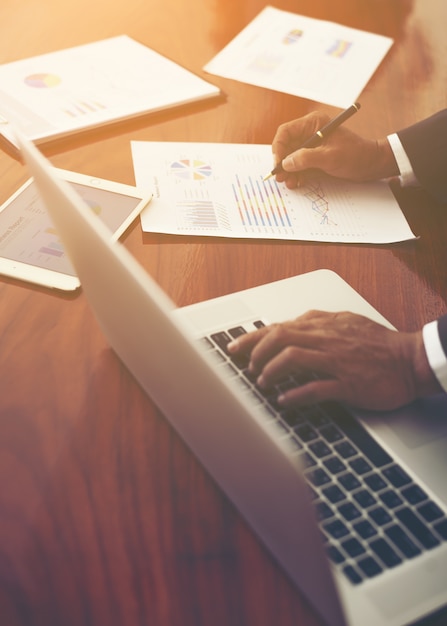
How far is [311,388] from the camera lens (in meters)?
0.70

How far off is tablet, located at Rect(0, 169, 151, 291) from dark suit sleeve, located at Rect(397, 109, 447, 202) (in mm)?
456

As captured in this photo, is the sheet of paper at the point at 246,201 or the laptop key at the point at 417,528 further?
the sheet of paper at the point at 246,201

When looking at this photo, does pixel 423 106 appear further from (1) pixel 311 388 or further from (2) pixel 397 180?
(1) pixel 311 388

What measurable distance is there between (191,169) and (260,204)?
0.14 meters

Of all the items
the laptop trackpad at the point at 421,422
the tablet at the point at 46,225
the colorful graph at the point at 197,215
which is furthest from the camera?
the colorful graph at the point at 197,215

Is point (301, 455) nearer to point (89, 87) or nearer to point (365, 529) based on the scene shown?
point (365, 529)

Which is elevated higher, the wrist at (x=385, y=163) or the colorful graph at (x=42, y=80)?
the colorful graph at (x=42, y=80)

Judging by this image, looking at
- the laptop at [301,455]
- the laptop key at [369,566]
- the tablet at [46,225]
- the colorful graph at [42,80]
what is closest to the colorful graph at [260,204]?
the tablet at [46,225]

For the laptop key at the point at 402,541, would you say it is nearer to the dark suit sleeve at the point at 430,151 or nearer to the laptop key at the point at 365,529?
the laptop key at the point at 365,529

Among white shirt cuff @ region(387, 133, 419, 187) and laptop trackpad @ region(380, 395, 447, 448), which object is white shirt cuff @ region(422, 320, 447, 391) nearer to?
laptop trackpad @ region(380, 395, 447, 448)

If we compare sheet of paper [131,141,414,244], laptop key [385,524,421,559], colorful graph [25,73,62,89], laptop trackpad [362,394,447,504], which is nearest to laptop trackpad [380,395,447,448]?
laptop trackpad [362,394,447,504]

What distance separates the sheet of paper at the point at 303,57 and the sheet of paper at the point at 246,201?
263 mm

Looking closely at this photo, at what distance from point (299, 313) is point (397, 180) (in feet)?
1.37

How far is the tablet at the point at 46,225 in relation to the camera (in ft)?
2.81
